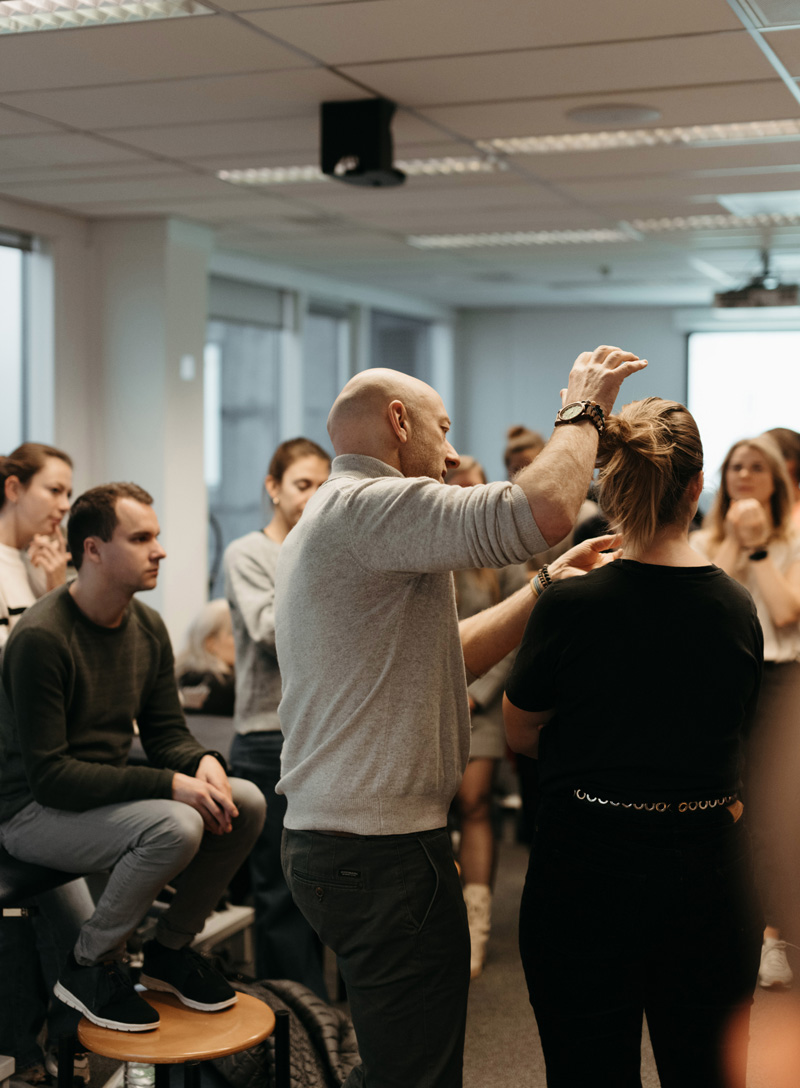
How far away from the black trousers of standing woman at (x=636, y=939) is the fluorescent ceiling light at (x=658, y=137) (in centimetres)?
310

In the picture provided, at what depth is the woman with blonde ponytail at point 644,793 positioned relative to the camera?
160 centimetres

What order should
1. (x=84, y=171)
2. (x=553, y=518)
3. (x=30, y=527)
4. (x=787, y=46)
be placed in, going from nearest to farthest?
(x=553, y=518), (x=787, y=46), (x=30, y=527), (x=84, y=171)

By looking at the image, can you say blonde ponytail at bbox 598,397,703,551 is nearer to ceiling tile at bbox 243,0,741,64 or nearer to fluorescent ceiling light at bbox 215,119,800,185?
ceiling tile at bbox 243,0,741,64

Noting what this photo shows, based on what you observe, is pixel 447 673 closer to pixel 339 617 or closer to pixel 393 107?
pixel 339 617

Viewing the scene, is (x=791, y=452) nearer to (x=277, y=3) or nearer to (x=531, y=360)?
(x=277, y=3)

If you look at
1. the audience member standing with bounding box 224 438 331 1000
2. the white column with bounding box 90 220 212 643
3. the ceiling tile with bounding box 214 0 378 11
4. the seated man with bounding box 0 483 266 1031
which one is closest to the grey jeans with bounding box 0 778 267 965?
the seated man with bounding box 0 483 266 1031

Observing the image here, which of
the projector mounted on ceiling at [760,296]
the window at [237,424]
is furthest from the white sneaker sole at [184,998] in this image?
the projector mounted on ceiling at [760,296]

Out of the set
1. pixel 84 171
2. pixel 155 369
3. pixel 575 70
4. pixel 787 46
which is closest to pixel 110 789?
pixel 575 70

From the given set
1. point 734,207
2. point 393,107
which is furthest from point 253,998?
point 734,207

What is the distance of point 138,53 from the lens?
3.25m

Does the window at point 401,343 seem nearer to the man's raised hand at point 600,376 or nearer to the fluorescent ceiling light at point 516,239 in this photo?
the fluorescent ceiling light at point 516,239

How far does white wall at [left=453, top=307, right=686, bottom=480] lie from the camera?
985 cm

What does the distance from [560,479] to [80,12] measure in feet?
7.39

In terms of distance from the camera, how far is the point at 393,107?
3795 mm
